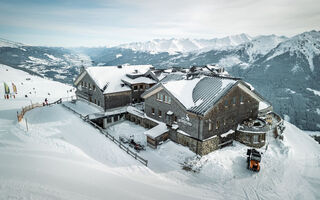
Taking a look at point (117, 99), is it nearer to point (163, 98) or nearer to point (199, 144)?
point (163, 98)

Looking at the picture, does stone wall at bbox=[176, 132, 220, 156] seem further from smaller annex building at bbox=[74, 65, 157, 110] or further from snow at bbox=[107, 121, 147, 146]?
smaller annex building at bbox=[74, 65, 157, 110]

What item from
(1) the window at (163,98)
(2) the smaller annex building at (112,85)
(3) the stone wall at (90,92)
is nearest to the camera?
(1) the window at (163,98)

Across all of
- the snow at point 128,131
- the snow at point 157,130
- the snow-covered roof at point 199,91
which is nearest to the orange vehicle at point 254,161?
the snow-covered roof at point 199,91

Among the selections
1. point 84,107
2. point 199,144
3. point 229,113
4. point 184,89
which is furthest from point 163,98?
point 84,107

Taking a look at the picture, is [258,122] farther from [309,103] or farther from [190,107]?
[309,103]

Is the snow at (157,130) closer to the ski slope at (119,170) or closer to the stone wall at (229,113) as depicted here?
the ski slope at (119,170)

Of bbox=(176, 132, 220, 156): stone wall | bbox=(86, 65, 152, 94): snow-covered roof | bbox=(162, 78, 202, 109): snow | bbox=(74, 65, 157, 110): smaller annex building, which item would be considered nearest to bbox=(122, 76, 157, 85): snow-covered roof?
bbox=(74, 65, 157, 110): smaller annex building
